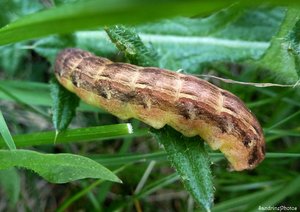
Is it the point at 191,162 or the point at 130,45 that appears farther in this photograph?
the point at 130,45

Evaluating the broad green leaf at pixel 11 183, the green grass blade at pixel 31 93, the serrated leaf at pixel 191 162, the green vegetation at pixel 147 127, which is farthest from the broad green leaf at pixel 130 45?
the broad green leaf at pixel 11 183

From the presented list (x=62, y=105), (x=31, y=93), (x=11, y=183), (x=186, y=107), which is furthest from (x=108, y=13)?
(x=31, y=93)

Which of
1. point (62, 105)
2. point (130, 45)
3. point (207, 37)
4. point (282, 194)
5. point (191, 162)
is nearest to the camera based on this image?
point (191, 162)

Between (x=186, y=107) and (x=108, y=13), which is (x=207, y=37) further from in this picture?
(x=108, y=13)

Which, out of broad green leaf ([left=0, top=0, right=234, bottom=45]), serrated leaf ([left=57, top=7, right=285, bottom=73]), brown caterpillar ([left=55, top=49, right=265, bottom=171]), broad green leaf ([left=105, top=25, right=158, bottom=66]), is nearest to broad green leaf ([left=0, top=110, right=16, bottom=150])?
brown caterpillar ([left=55, top=49, right=265, bottom=171])

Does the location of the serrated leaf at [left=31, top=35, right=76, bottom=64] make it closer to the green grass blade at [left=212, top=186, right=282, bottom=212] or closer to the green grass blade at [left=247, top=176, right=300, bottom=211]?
the green grass blade at [left=212, top=186, right=282, bottom=212]

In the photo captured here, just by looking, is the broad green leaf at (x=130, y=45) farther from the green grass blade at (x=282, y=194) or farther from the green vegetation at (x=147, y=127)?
the green grass blade at (x=282, y=194)

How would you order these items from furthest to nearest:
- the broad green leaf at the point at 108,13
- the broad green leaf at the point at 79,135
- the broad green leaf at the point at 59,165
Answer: the broad green leaf at the point at 79,135
the broad green leaf at the point at 59,165
the broad green leaf at the point at 108,13
